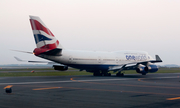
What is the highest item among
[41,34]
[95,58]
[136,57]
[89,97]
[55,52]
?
[41,34]

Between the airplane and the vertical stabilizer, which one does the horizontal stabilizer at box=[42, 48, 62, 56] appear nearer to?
the airplane

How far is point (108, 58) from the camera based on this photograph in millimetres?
43969

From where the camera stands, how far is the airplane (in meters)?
33.6

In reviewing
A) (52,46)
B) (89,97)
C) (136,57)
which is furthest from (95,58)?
(89,97)

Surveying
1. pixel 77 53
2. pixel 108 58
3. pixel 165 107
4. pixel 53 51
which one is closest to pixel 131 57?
pixel 108 58

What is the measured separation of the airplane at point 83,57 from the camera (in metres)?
33.6

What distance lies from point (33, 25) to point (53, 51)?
4720 millimetres

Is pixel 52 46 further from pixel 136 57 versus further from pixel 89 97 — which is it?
pixel 89 97

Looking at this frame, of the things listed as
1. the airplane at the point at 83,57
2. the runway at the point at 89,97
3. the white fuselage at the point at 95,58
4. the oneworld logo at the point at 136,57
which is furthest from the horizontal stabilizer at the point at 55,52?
the oneworld logo at the point at 136,57

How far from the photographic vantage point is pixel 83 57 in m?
39.5

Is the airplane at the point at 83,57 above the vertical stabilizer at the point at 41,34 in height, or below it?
below

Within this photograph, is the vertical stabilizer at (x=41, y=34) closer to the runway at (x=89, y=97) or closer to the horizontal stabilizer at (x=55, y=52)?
the horizontal stabilizer at (x=55, y=52)

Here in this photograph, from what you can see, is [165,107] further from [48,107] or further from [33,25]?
[33,25]

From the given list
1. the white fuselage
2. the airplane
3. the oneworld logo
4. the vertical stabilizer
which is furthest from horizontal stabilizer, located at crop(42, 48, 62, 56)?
the oneworld logo
